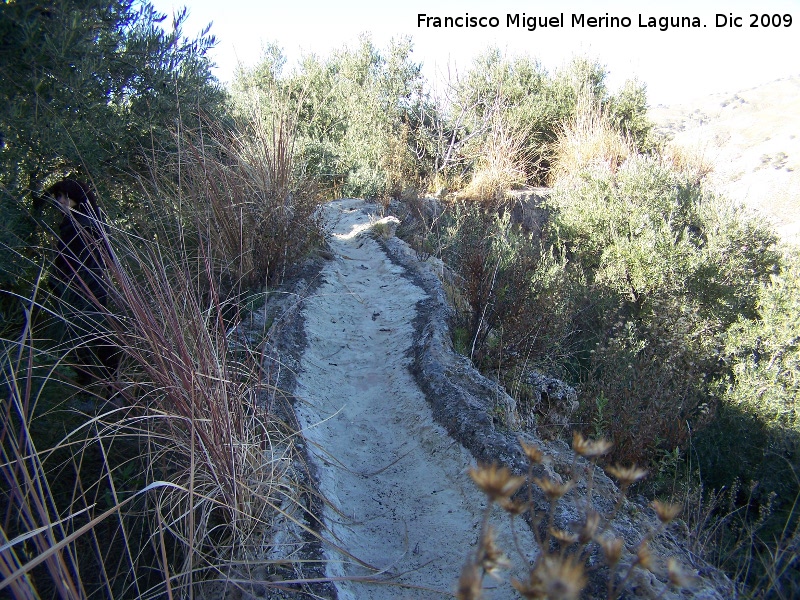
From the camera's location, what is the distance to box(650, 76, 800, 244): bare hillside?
1220 centimetres

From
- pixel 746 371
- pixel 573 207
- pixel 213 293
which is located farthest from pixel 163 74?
pixel 573 207


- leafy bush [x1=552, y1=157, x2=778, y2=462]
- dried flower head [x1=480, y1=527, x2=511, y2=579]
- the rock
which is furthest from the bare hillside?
dried flower head [x1=480, y1=527, x2=511, y2=579]

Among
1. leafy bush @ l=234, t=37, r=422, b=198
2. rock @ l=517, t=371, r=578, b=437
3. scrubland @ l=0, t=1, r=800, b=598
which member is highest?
leafy bush @ l=234, t=37, r=422, b=198

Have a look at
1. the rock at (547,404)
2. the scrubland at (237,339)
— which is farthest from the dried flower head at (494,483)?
the rock at (547,404)

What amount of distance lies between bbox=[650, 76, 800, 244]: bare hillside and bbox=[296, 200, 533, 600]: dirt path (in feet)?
21.9

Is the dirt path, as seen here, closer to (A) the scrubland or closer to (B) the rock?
(A) the scrubland

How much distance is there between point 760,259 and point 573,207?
10.3ft

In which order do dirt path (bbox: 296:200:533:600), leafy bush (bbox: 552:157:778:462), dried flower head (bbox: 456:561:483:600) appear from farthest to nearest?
1. leafy bush (bbox: 552:157:778:462)
2. dirt path (bbox: 296:200:533:600)
3. dried flower head (bbox: 456:561:483:600)

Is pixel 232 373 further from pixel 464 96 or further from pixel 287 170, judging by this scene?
pixel 464 96

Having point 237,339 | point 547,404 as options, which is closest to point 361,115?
point 547,404

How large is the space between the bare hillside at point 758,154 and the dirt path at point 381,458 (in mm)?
6668

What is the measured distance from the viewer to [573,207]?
9.70 meters

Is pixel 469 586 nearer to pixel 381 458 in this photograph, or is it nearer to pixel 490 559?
pixel 490 559

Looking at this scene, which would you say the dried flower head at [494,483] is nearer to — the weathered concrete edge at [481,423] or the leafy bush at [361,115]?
the weathered concrete edge at [481,423]
